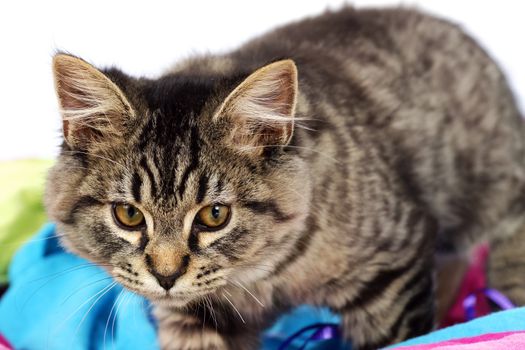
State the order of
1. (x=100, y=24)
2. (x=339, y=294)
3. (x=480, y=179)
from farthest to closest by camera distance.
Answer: (x=100, y=24), (x=480, y=179), (x=339, y=294)

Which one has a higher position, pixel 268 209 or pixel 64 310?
pixel 268 209

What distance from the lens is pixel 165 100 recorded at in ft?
4.00

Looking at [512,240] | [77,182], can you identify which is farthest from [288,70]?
[512,240]

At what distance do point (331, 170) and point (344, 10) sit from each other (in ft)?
Result: 2.18

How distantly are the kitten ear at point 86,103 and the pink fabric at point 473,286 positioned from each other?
3.38 ft

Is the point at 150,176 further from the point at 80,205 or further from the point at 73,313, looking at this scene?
the point at 73,313

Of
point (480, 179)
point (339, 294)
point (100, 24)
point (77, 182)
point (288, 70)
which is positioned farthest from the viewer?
point (100, 24)

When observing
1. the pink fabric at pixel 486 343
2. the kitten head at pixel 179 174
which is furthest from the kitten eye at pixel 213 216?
the pink fabric at pixel 486 343

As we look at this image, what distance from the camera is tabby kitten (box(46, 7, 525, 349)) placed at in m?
1.19

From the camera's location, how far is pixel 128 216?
3.93ft

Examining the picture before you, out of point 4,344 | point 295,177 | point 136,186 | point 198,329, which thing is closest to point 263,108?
point 295,177

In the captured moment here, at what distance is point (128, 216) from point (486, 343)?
64 centimetres

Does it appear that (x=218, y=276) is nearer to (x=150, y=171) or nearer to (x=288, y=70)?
(x=150, y=171)

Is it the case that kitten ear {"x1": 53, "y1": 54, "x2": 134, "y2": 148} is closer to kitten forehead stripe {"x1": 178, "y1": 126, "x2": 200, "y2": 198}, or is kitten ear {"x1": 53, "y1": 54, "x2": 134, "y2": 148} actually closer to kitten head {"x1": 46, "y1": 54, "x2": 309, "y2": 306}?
kitten head {"x1": 46, "y1": 54, "x2": 309, "y2": 306}
